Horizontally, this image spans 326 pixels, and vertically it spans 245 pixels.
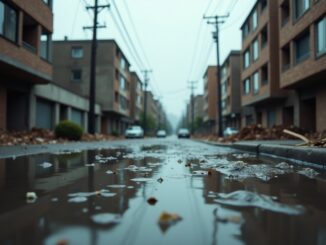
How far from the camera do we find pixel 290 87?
2706cm

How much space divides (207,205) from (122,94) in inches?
2254

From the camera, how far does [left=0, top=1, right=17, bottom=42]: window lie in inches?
752

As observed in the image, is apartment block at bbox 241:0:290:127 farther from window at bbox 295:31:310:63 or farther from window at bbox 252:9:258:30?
window at bbox 295:31:310:63

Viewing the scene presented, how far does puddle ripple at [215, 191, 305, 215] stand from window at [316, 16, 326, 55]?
18.3 metres

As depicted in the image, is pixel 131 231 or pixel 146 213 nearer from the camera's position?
pixel 131 231

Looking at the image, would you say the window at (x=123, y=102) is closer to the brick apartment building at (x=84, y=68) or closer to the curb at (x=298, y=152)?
the brick apartment building at (x=84, y=68)

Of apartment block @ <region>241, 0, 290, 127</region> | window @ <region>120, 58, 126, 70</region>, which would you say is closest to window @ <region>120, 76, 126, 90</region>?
window @ <region>120, 58, 126, 70</region>

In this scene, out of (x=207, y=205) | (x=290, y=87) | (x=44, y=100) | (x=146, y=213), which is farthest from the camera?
(x=44, y=100)

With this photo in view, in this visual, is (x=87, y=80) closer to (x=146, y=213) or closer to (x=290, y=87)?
(x=290, y=87)

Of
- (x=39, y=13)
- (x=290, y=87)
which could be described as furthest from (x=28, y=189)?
(x=290, y=87)

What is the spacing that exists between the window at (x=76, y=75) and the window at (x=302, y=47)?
32.9 metres

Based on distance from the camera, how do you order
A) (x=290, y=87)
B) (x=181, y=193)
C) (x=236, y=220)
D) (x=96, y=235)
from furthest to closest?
(x=290, y=87) < (x=181, y=193) < (x=236, y=220) < (x=96, y=235)

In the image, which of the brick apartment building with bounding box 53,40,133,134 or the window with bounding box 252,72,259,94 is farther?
the brick apartment building with bounding box 53,40,133,134

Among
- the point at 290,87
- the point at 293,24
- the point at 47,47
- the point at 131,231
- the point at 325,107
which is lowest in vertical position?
the point at 131,231
